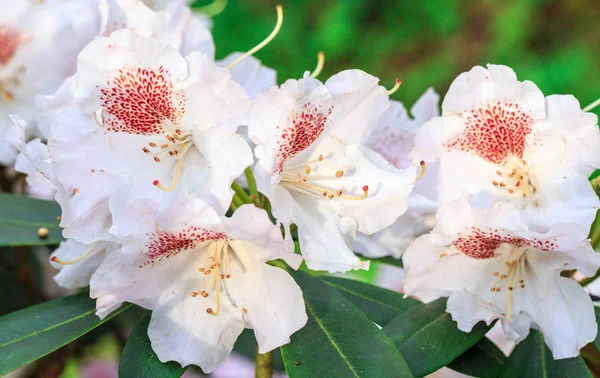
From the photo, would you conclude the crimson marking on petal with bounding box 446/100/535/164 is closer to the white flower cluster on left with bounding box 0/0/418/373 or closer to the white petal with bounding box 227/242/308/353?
the white flower cluster on left with bounding box 0/0/418/373

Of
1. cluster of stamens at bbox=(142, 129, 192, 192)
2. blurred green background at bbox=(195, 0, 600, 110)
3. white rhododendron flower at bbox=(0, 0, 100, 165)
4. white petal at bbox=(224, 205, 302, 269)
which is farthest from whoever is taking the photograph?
blurred green background at bbox=(195, 0, 600, 110)

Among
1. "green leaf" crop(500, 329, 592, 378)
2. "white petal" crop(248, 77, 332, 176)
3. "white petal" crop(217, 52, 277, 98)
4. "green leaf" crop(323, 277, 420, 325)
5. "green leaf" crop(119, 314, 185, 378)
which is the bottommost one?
"green leaf" crop(323, 277, 420, 325)

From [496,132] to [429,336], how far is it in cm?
23

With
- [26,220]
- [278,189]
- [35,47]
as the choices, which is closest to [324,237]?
[278,189]

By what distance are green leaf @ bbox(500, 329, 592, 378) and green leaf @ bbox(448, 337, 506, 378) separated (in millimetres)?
16

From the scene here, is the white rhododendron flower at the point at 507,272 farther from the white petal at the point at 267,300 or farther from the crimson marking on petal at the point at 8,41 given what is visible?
the crimson marking on petal at the point at 8,41

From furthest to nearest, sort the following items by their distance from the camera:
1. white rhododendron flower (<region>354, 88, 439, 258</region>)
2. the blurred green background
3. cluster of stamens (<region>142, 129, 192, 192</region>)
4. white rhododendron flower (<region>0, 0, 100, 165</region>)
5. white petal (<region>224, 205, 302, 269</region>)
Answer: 1. the blurred green background
2. white rhododendron flower (<region>0, 0, 100, 165</region>)
3. white rhododendron flower (<region>354, 88, 439, 258</region>)
4. cluster of stamens (<region>142, 129, 192, 192</region>)
5. white petal (<region>224, 205, 302, 269</region>)

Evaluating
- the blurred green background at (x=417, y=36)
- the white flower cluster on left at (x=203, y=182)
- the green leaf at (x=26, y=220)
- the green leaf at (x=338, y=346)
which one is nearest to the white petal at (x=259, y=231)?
the white flower cluster on left at (x=203, y=182)

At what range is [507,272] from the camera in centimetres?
85

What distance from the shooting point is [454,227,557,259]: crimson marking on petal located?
2.54 feet

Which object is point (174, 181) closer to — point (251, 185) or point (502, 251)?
point (251, 185)

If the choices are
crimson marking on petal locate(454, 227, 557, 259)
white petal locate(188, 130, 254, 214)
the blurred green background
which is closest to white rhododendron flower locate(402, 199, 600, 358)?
crimson marking on petal locate(454, 227, 557, 259)

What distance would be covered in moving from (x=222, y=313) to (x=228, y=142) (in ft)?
0.60

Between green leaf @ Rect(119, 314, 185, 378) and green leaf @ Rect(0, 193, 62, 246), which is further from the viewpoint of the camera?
green leaf @ Rect(0, 193, 62, 246)
